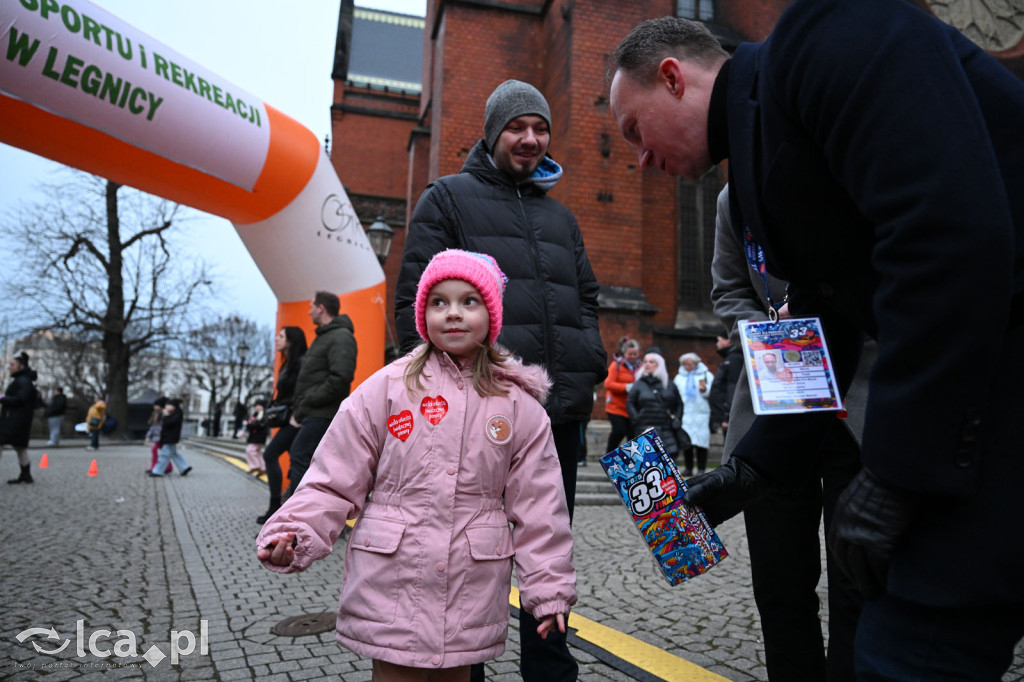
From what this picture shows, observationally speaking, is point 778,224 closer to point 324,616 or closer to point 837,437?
point 837,437

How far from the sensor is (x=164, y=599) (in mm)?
4211

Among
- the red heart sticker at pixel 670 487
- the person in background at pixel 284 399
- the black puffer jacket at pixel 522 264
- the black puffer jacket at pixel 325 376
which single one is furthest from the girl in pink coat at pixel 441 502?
the person in background at pixel 284 399

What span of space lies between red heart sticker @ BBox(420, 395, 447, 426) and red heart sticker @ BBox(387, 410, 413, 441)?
0.15 ft

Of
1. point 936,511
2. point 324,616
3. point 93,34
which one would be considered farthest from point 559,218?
point 93,34

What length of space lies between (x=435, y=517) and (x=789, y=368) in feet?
3.46

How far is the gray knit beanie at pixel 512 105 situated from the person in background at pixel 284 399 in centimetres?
434

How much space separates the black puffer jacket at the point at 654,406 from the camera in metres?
8.78

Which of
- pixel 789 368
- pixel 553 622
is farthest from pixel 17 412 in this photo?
pixel 789 368

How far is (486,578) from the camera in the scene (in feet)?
6.78

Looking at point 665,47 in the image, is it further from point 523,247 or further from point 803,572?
point 803,572

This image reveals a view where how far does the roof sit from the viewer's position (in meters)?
29.5

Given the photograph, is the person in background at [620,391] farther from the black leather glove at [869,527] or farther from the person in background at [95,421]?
the person in background at [95,421]

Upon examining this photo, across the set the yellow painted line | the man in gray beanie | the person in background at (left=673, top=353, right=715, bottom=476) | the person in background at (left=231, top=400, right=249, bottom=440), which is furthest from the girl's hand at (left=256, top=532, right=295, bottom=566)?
the person in background at (left=231, top=400, right=249, bottom=440)

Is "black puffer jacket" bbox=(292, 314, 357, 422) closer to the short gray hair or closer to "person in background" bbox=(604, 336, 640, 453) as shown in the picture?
"person in background" bbox=(604, 336, 640, 453)
